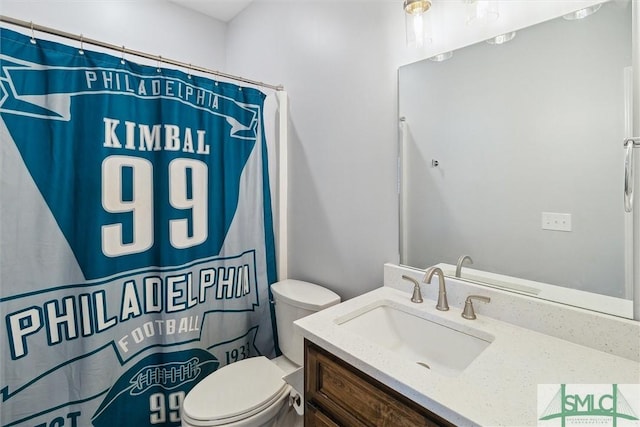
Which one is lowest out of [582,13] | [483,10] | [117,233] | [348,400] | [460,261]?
[348,400]

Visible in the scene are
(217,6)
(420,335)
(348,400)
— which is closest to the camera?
(348,400)

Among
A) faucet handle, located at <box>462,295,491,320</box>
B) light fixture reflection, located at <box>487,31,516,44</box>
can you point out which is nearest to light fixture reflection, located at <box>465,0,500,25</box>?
light fixture reflection, located at <box>487,31,516,44</box>

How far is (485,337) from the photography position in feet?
3.04

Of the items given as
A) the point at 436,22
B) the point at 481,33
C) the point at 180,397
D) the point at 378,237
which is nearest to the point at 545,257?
the point at 378,237

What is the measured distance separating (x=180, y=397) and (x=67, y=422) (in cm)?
44

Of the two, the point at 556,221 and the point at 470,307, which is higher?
the point at 556,221

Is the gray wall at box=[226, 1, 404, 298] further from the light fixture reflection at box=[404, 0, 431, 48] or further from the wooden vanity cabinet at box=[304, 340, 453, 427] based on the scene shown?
the wooden vanity cabinet at box=[304, 340, 453, 427]

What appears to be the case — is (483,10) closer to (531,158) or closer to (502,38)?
(502,38)

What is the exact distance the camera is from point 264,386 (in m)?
1.29

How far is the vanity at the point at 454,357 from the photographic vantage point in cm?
65

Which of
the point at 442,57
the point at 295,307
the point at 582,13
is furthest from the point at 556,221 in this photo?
the point at 295,307

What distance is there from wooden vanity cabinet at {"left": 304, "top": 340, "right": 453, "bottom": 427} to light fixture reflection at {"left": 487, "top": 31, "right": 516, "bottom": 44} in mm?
1195

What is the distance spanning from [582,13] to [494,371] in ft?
3.54

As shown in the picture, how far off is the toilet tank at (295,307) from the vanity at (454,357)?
1.13ft
